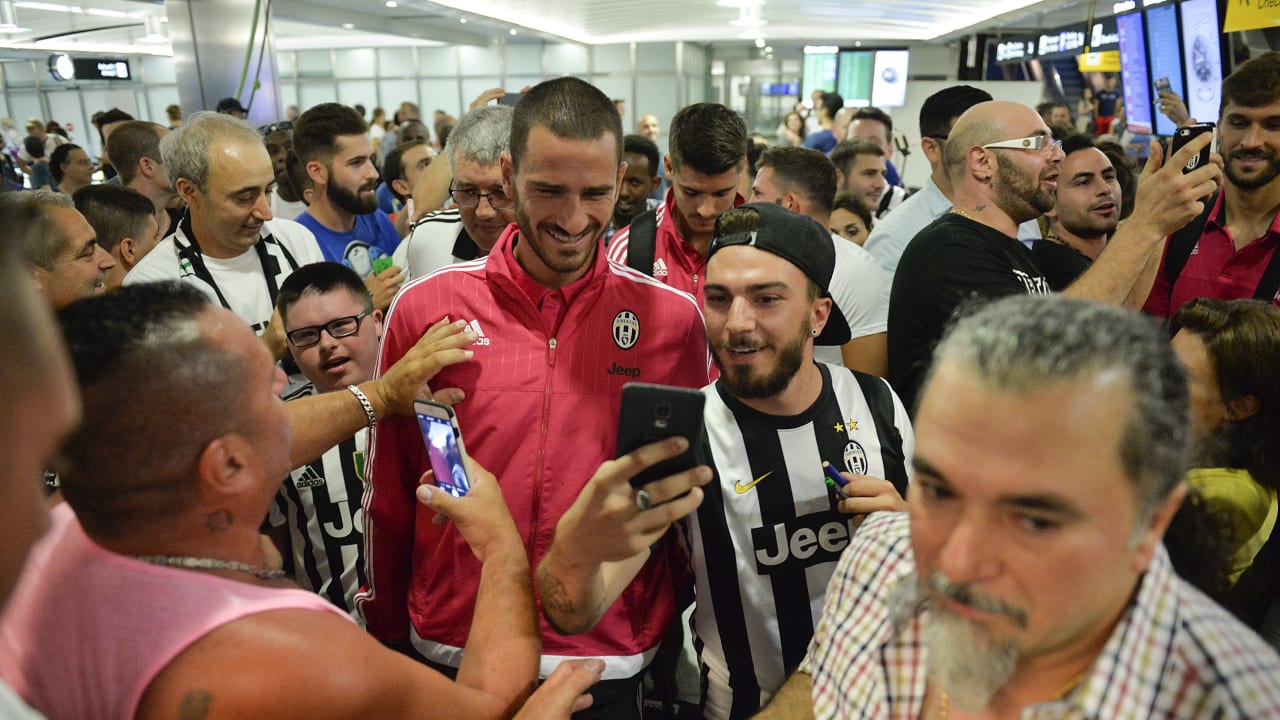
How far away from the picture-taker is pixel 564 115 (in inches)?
77.7

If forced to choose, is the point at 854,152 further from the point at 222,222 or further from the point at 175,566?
the point at 175,566

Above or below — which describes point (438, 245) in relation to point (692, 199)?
below

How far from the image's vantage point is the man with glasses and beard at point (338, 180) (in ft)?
14.1

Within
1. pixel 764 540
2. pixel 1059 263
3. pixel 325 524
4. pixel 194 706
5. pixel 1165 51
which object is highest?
pixel 1165 51

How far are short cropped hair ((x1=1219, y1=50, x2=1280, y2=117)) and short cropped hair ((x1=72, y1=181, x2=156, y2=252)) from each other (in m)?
4.75

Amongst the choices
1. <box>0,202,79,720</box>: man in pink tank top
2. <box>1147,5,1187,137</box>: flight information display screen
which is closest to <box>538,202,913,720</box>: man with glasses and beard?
<box>0,202,79,720</box>: man in pink tank top

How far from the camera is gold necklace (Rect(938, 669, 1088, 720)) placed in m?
1.12

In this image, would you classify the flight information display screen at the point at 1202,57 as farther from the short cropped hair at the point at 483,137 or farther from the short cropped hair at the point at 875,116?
the short cropped hair at the point at 483,137

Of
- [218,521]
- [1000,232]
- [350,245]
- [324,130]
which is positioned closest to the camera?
[218,521]

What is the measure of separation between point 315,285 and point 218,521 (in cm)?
144

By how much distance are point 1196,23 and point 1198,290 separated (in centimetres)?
511

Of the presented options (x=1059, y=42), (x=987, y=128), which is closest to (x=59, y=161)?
(x=987, y=128)

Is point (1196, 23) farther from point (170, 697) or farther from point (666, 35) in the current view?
point (666, 35)

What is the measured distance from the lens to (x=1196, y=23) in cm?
693
